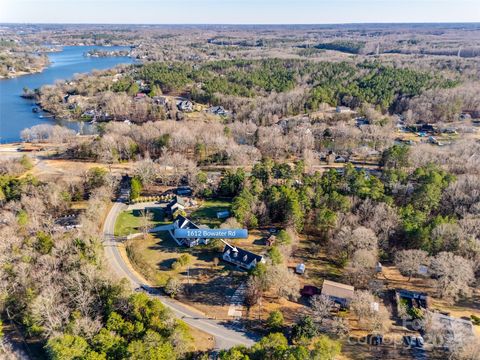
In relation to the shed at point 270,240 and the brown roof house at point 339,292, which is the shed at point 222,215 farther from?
the brown roof house at point 339,292

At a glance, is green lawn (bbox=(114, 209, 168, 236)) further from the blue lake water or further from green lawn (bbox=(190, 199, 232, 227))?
the blue lake water

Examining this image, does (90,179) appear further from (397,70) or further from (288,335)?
(397,70)

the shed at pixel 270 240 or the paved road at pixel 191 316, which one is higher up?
the shed at pixel 270 240

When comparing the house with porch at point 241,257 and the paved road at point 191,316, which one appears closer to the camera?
the paved road at point 191,316

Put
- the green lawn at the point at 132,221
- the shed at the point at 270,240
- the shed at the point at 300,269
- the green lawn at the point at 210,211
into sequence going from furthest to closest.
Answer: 1. the green lawn at the point at 210,211
2. the green lawn at the point at 132,221
3. the shed at the point at 270,240
4. the shed at the point at 300,269

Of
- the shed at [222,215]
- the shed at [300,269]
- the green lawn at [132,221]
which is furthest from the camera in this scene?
the shed at [222,215]

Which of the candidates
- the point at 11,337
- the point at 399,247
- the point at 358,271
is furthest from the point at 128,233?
the point at 399,247

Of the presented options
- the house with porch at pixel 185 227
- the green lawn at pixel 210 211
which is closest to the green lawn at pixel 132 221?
the house with porch at pixel 185 227
